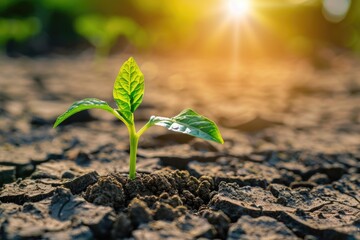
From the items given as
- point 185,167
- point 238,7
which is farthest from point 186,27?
point 185,167

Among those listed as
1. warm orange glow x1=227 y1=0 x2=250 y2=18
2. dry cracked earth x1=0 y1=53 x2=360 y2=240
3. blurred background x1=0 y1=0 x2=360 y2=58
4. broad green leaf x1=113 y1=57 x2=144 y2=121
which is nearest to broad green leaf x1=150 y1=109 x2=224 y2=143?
broad green leaf x1=113 y1=57 x2=144 y2=121

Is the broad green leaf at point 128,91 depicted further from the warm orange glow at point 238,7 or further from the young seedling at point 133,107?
the warm orange glow at point 238,7

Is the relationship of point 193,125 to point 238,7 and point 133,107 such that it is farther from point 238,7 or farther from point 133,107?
point 238,7

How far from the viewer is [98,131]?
2896 millimetres

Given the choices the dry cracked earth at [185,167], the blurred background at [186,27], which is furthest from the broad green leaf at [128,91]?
the blurred background at [186,27]

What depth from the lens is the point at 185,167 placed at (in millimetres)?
2150

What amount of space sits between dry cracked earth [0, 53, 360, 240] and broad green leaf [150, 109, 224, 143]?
0.76 ft

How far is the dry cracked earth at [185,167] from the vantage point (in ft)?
4.57

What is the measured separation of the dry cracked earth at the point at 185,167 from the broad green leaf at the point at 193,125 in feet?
0.76

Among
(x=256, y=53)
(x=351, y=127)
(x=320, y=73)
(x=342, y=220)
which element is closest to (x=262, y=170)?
(x=342, y=220)

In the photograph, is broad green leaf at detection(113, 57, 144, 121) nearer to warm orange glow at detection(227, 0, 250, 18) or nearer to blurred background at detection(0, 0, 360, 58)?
blurred background at detection(0, 0, 360, 58)

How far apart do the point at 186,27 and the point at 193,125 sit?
9339 millimetres

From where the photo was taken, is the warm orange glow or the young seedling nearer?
the young seedling

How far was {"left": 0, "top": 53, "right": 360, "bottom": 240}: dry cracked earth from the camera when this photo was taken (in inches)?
54.8
